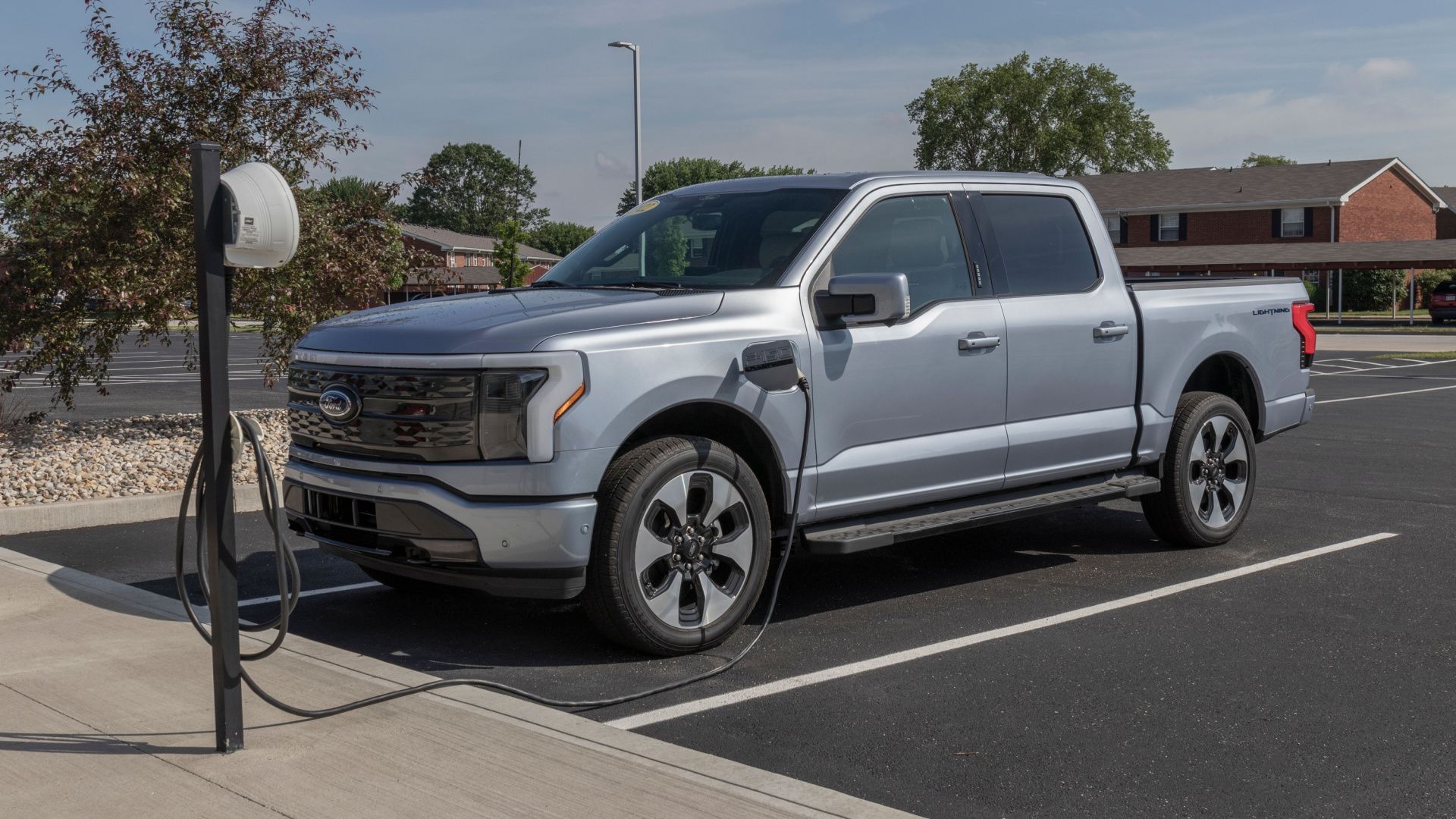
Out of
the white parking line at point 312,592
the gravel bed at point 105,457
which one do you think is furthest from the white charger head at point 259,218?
the gravel bed at point 105,457

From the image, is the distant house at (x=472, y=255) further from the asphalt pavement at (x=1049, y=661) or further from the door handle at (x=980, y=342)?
the door handle at (x=980, y=342)

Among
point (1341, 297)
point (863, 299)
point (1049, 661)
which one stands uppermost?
point (1341, 297)

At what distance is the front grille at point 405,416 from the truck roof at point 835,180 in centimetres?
196

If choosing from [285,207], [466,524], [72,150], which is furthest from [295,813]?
[72,150]

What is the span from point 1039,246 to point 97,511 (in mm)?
6103

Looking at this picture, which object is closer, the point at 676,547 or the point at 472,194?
the point at 676,547

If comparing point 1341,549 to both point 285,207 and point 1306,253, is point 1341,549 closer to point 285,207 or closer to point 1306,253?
point 285,207

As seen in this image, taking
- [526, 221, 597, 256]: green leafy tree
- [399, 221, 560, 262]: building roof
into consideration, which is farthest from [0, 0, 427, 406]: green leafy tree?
[526, 221, 597, 256]: green leafy tree

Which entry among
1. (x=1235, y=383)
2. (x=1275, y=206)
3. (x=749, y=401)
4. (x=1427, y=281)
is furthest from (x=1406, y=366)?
(x=1275, y=206)

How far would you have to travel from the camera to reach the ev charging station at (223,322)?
13.8 ft

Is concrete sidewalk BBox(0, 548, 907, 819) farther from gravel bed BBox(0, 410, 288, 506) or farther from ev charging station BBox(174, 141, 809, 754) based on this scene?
gravel bed BBox(0, 410, 288, 506)

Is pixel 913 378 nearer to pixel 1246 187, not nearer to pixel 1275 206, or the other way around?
pixel 1275 206

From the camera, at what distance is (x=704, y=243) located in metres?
6.54

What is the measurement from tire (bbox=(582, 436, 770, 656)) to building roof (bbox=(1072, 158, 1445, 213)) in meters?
59.4
